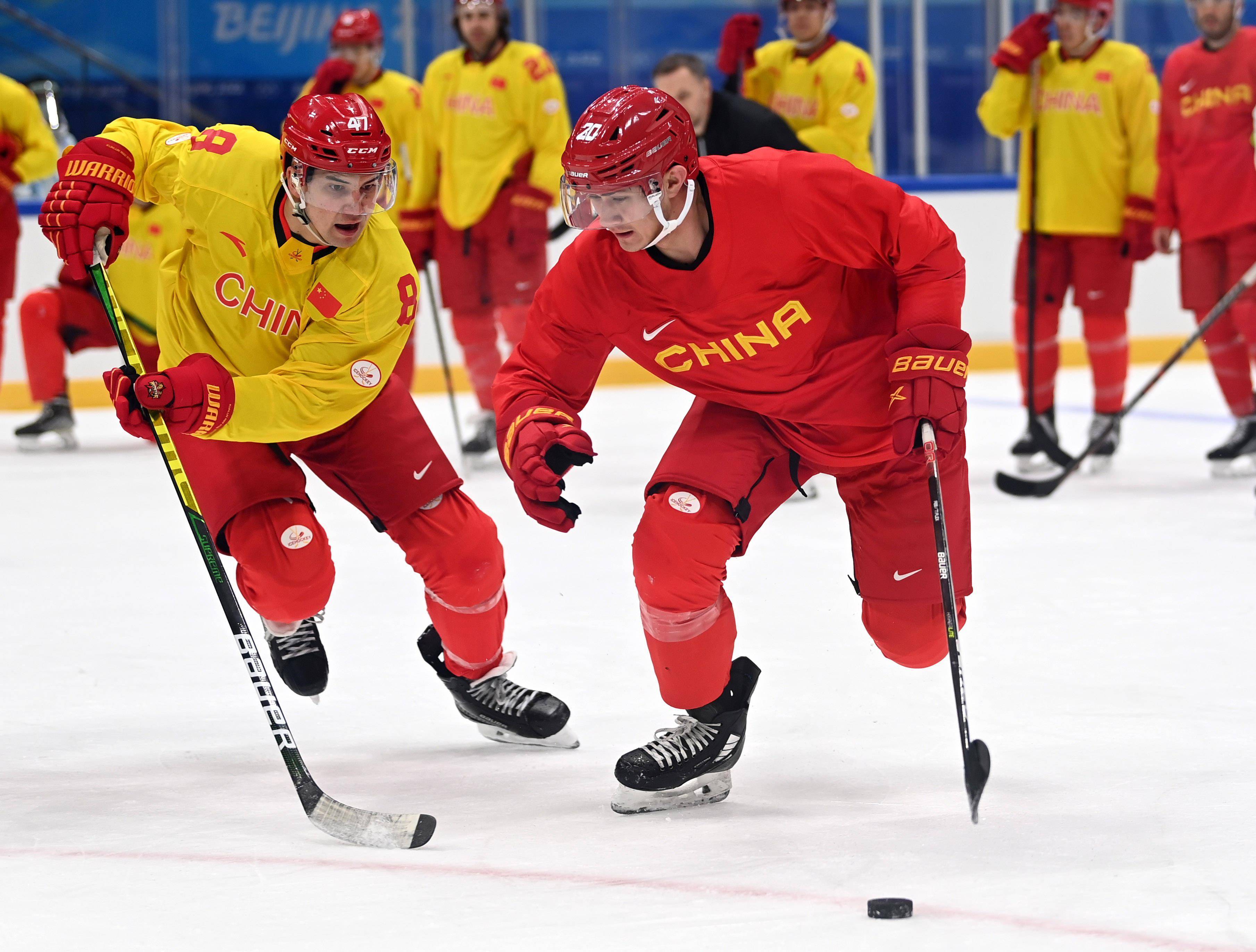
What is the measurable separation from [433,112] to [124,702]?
11.6ft

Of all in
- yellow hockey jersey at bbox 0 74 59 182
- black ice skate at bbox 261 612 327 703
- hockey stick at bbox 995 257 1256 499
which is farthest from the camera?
yellow hockey jersey at bbox 0 74 59 182

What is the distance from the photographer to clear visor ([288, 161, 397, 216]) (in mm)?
2352

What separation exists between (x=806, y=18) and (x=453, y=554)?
3284 millimetres

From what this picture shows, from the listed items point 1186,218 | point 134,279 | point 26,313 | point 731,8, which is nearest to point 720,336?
point 1186,218

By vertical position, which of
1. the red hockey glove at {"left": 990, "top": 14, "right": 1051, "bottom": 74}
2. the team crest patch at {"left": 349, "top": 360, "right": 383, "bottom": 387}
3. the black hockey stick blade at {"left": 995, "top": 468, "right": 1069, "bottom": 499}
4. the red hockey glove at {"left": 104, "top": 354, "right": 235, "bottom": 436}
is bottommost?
the black hockey stick blade at {"left": 995, "top": 468, "right": 1069, "bottom": 499}

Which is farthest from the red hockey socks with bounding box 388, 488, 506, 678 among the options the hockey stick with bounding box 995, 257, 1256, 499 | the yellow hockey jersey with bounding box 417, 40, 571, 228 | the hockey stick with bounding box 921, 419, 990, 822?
the yellow hockey jersey with bounding box 417, 40, 571, 228

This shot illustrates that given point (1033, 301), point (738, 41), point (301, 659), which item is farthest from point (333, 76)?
point (301, 659)

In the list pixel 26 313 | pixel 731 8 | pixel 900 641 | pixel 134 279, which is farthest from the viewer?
pixel 731 8

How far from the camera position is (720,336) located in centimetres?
225

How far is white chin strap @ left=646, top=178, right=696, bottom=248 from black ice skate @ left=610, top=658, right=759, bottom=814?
0.61 m

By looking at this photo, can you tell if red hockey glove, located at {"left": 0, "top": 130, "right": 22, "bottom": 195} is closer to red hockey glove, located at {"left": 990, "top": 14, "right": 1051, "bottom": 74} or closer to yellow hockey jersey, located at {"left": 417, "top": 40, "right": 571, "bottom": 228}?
yellow hockey jersey, located at {"left": 417, "top": 40, "right": 571, "bottom": 228}

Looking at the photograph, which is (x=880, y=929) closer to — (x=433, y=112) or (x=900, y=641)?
(x=900, y=641)

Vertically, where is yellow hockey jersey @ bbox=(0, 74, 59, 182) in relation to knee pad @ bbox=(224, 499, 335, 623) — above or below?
above

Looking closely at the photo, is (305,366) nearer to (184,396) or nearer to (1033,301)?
(184,396)
